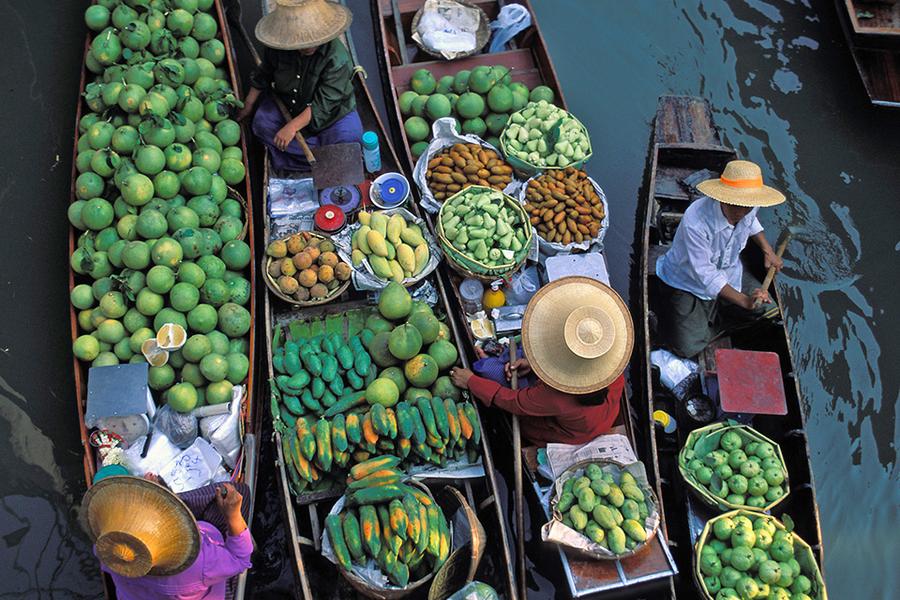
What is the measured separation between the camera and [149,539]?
8.54 ft

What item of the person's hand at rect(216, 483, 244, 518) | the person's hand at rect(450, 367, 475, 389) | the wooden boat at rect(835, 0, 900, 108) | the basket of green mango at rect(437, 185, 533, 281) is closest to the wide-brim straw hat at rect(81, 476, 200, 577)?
the person's hand at rect(216, 483, 244, 518)

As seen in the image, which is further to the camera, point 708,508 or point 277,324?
point 277,324

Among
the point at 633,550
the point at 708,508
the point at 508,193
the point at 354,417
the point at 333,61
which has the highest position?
the point at 333,61

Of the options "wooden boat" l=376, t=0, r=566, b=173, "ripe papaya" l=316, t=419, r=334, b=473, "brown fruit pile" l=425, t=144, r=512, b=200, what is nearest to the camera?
"ripe papaya" l=316, t=419, r=334, b=473

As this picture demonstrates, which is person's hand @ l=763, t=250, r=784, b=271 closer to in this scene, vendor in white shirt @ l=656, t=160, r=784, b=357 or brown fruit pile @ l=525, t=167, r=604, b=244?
vendor in white shirt @ l=656, t=160, r=784, b=357

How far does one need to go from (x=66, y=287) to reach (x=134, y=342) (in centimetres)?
138

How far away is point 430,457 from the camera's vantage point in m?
3.73

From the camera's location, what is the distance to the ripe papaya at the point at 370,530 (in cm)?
326

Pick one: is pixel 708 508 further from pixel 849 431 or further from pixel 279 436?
pixel 279 436

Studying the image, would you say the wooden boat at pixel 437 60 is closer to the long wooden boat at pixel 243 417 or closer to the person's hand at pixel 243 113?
the person's hand at pixel 243 113

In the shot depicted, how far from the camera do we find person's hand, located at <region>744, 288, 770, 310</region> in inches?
168

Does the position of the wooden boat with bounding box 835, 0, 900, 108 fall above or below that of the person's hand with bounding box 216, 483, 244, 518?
above

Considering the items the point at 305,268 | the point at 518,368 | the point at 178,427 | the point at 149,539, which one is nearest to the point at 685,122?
the point at 518,368

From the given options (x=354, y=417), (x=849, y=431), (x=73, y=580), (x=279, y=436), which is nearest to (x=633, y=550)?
(x=354, y=417)
